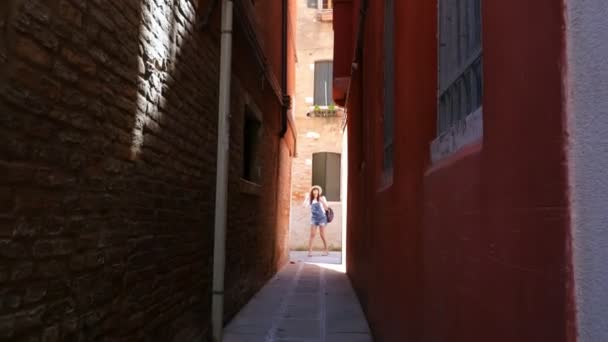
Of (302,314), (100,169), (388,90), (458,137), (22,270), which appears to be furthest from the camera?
(302,314)

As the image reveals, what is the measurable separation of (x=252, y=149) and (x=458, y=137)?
5.35 metres

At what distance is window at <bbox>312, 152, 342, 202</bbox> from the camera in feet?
→ 53.9

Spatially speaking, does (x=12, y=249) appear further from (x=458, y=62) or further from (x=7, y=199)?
(x=458, y=62)

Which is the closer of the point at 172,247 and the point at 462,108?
the point at 462,108

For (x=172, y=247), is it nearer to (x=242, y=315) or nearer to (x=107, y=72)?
(x=107, y=72)

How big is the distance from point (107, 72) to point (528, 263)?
213 centimetres

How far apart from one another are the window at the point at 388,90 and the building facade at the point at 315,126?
10853 mm

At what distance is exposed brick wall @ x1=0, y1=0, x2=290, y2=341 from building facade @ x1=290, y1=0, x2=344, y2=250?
10865 millimetres

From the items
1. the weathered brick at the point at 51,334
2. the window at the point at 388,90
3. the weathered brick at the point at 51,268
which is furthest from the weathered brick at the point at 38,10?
the window at the point at 388,90

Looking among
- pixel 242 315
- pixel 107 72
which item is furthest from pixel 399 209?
pixel 242 315

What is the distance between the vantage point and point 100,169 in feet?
8.70

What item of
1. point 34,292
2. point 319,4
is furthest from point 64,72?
point 319,4

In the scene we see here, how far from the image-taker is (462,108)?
230 cm

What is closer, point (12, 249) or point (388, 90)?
point (12, 249)
